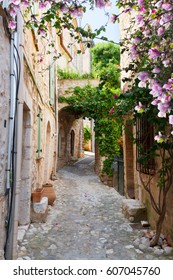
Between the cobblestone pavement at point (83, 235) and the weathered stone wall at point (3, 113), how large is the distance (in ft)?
2.55

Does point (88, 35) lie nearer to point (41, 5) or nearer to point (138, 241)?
point (41, 5)

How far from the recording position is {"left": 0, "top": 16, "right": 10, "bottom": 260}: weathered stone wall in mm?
2527

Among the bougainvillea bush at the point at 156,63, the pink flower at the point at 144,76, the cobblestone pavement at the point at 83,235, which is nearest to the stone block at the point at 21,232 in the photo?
the cobblestone pavement at the point at 83,235

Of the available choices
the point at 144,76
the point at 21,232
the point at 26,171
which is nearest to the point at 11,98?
the point at 144,76


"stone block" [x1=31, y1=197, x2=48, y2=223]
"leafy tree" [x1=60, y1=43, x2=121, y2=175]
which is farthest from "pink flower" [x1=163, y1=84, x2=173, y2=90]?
"leafy tree" [x1=60, y1=43, x2=121, y2=175]

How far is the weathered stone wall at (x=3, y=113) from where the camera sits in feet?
8.29

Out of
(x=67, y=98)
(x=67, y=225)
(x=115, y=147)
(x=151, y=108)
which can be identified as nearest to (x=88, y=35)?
(x=151, y=108)

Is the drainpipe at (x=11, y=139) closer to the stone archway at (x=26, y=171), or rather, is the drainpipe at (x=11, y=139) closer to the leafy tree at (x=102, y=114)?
the stone archway at (x=26, y=171)

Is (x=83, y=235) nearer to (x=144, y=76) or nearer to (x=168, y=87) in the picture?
(x=144, y=76)

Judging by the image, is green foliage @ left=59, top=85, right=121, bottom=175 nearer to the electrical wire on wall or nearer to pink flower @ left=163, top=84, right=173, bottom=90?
the electrical wire on wall

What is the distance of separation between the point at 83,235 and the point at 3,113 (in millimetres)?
2456

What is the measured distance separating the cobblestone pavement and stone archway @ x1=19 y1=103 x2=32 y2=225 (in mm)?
261

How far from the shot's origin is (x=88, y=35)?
2971 millimetres

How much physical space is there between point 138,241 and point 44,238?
1.45 metres
